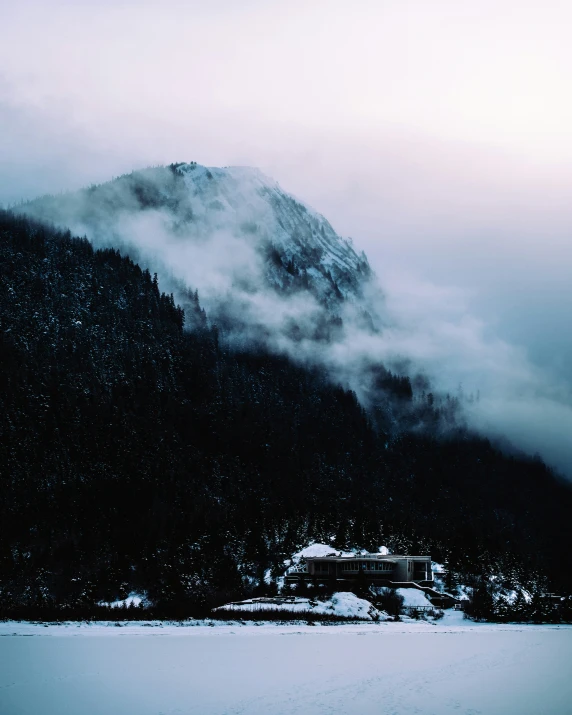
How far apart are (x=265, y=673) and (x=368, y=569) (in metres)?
102

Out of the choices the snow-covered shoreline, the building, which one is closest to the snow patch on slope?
the snow-covered shoreline

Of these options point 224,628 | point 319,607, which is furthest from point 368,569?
point 224,628

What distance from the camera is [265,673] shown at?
1868 inches

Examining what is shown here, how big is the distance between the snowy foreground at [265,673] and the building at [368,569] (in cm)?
6665

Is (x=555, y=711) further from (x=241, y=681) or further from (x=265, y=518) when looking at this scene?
(x=265, y=518)

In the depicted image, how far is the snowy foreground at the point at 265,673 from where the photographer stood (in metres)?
37.7

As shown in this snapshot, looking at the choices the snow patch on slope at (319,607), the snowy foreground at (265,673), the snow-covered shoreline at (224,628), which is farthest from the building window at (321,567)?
the snowy foreground at (265,673)

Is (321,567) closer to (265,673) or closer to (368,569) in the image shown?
(368,569)

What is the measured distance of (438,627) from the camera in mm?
98375

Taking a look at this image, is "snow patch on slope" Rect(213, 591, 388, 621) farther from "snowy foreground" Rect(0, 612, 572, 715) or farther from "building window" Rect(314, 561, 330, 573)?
"building window" Rect(314, 561, 330, 573)

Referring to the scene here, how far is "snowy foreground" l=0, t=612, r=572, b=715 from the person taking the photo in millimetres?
37656

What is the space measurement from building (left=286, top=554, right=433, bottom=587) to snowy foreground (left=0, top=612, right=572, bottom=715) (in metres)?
66.7

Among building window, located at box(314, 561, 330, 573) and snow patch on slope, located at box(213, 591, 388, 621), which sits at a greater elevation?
building window, located at box(314, 561, 330, 573)

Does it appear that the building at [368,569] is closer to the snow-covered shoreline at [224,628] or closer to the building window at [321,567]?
the building window at [321,567]
